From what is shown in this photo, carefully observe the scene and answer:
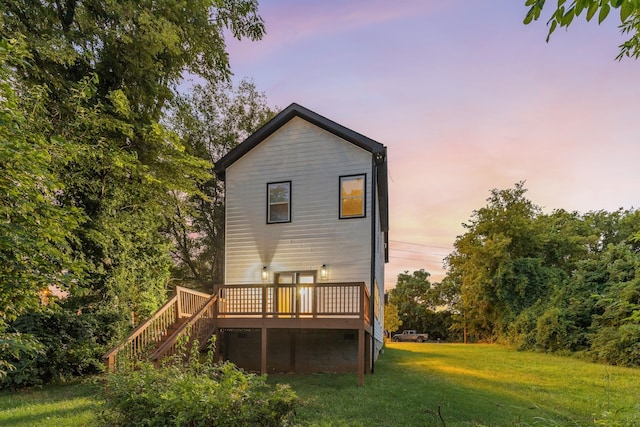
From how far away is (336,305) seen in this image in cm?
948

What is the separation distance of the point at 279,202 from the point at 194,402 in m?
8.58

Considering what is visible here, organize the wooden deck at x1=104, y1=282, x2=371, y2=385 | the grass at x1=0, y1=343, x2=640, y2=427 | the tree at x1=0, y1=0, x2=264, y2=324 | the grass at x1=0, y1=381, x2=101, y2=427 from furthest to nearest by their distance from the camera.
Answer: the tree at x1=0, y1=0, x2=264, y2=324
the wooden deck at x1=104, y1=282, x2=371, y2=385
the grass at x1=0, y1=343, x2=640, y2=427
the grass at x1=0, y1=381, x2=101, y2=427

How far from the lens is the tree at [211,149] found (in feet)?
58.1

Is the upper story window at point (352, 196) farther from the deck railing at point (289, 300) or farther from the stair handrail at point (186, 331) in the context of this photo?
the stair handrail at point (186, 331)

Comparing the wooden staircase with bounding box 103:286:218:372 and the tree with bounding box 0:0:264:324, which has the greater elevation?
the tree with bounding box 0:0:264:324

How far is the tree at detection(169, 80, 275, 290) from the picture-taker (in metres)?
17.7

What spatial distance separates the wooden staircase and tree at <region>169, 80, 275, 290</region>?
7525 millimetres

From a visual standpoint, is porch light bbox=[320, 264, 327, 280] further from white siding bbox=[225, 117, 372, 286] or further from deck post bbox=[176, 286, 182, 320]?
deck post bbox=[176, 286, 182, 320]

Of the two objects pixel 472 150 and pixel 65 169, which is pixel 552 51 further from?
pixel 65 169

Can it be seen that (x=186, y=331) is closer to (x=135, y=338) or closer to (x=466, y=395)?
(x=135, y=338)

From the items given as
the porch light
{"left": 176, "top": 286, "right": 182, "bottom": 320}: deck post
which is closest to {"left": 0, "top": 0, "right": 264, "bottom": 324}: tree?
{"left": 176, "top": 286, "right": 182, "bottom": 320}: deck post

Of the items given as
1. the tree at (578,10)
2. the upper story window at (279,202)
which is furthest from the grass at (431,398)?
the upper story window at (279,202)

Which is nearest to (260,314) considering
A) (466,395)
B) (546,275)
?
(466,395)

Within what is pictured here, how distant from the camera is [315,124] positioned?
1153 centimetres
